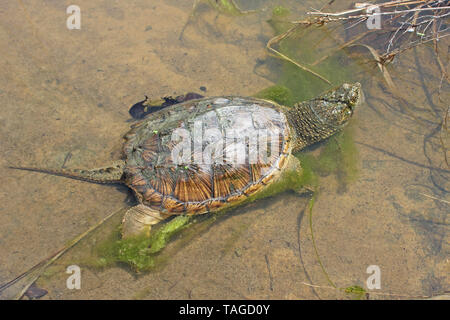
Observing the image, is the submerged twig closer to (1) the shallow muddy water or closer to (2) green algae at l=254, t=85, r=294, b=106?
(1) the shallow muddy water

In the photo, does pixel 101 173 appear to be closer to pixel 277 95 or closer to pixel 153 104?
pixel 153 104

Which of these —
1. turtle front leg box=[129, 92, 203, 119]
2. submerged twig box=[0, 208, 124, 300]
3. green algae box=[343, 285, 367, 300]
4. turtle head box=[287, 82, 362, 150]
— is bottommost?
green algae box=[343, 285, 367, 300]

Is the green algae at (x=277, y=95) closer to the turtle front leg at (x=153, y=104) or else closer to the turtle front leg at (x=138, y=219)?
the turtle front leg at (x=153, y=104)

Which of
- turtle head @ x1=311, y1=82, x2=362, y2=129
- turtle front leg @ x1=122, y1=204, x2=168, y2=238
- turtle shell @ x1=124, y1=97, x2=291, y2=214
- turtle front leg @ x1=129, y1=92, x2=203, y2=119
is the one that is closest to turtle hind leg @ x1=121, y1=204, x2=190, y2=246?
turtle front leg @ x1=122, y1=204, x2=168, y2=238

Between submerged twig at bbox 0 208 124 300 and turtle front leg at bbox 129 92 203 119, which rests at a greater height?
turtle front leg at bbox 129 92 203 119

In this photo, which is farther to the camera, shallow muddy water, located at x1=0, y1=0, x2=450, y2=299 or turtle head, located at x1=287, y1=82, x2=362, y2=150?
turtle head, located at x1=287, y1=82, x2=362, y2=150

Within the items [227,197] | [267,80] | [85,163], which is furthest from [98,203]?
[267,80]
